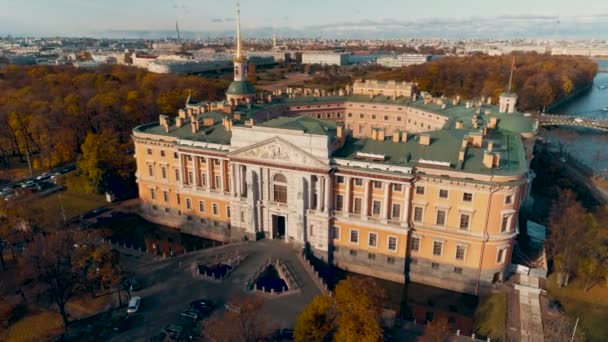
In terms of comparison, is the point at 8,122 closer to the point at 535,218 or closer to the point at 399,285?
the point at 399,285

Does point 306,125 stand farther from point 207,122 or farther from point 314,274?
point 207,122

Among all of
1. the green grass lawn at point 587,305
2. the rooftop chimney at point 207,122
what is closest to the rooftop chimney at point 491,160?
the green grass lawn at point 587,305

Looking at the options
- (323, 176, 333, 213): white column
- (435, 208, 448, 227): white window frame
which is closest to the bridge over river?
(435, 208, 448, 227): white window frame

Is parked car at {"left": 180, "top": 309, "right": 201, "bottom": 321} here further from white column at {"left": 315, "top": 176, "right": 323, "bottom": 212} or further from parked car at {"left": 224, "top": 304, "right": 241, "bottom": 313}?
white column at {"left": 315, "top": 176, "right": 323, "bottom": 212}

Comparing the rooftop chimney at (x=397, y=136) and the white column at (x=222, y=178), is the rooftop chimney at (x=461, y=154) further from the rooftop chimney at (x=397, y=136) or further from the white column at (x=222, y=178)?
the white column at (x=222, y=178)

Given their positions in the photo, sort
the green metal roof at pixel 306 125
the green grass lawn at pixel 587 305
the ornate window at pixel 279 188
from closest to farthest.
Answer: the green grass lawn at pixel 587 305 < the green metal roof at pixel 306 125 < the ornate window at pixel 279 188

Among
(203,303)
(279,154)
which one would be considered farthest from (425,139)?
(203,303)
